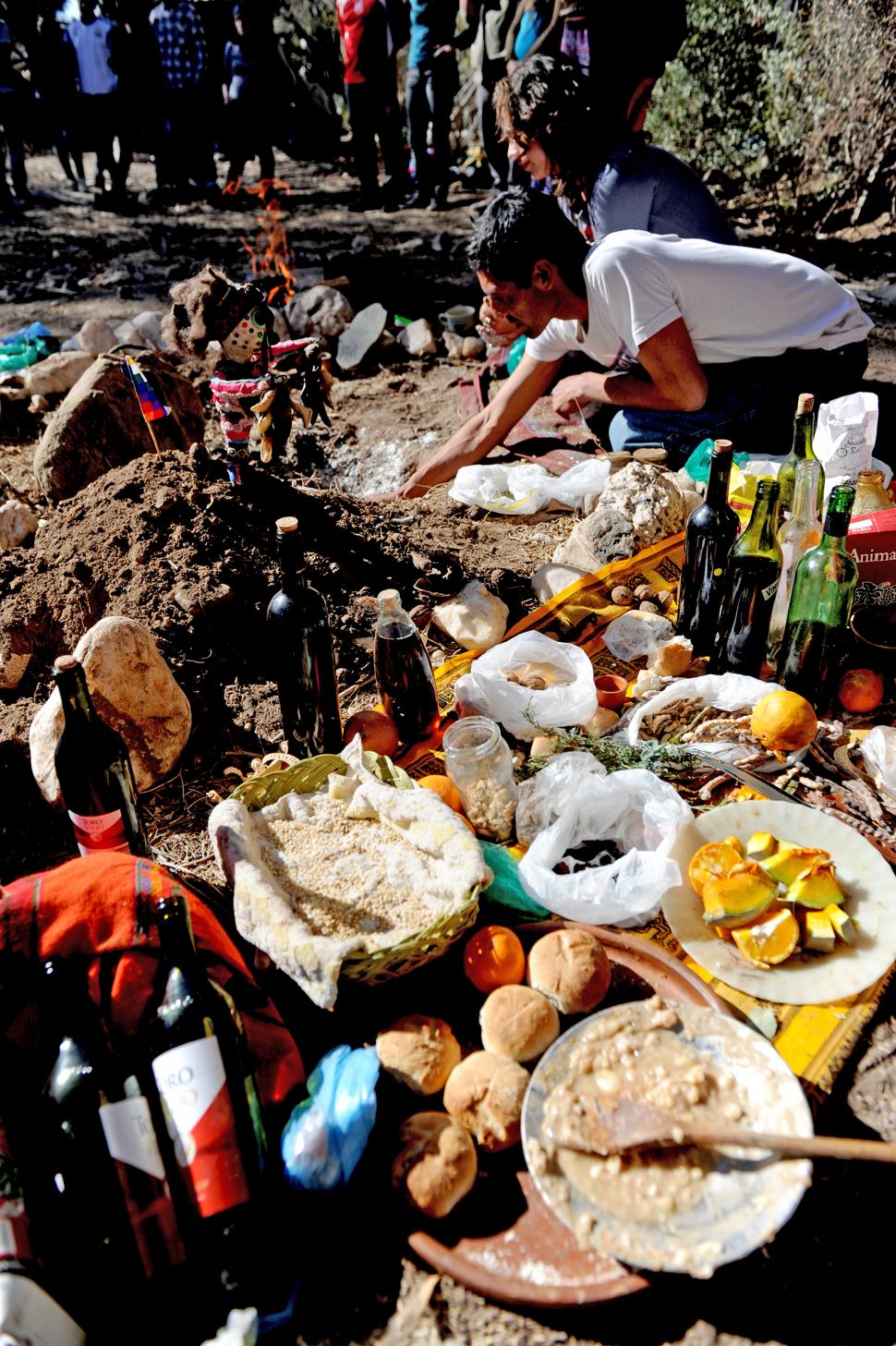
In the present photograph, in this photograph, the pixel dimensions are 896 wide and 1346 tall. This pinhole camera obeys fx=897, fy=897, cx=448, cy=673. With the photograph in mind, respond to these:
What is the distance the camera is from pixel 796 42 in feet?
24.6

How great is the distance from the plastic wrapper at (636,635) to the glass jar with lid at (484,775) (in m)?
0.82

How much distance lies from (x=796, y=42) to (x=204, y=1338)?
9.35 m

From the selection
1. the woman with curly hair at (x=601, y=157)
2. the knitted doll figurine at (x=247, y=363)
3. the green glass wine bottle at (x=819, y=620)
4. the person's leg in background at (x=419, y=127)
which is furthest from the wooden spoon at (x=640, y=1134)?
the person's leg in background at (x=419, y=127)

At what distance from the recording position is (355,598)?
11.0 ft

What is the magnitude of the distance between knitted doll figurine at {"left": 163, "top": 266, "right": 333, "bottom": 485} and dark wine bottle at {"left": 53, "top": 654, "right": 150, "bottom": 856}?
162 centimetres

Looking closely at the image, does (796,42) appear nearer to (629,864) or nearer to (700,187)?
(700,187)

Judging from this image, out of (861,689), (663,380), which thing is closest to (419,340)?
(663,380)

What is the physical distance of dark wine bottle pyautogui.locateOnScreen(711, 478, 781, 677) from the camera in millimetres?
2535

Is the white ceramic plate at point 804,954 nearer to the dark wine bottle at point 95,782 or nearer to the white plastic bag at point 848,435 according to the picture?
the dark wine bottle at point 95,782

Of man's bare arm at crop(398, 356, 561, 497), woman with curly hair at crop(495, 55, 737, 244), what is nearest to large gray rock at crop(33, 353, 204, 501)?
man's bare arm at crop(398, 356, 561, 497)

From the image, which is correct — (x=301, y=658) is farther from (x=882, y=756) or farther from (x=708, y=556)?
(x=882, y=756)

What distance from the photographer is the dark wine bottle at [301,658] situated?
7.72ft

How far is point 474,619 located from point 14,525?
7.47ft

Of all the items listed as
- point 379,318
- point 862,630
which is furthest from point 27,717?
point 379,318
